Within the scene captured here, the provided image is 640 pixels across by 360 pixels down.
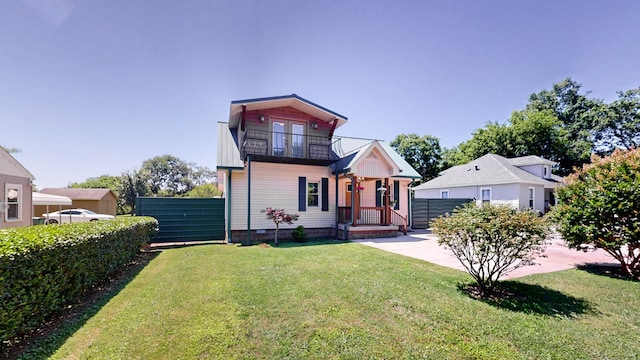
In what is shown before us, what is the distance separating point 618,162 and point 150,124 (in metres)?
24.3

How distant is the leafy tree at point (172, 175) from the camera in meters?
48.9

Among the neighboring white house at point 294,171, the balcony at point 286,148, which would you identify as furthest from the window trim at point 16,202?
the balcony at point 286,148

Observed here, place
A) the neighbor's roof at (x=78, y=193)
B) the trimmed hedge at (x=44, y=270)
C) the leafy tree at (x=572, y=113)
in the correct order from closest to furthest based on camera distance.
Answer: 1. the trimmed hedge at (x=44, y=270)
2. the neighbor's roof at (x=78, y=193)
3. the leafy tree at (x=572, y=113)

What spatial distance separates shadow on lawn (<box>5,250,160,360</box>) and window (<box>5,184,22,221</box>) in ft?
40.6

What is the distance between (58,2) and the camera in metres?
7.23

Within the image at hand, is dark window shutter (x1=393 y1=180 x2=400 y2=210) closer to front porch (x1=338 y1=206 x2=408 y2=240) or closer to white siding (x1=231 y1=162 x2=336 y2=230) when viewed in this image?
front porch (x1=338 y1=206 x2=408 y2=240)

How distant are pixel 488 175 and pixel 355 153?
1523 centimetres

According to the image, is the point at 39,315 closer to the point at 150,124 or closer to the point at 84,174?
the point at 150,124

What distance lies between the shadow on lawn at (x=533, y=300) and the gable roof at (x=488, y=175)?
1748 centimetres

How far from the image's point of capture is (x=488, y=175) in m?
21.2

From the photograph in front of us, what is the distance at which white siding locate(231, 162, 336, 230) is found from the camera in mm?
11203

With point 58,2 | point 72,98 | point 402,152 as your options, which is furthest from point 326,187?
point 402,152

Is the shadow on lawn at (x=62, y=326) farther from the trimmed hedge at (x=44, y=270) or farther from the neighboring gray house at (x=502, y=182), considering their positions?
the neighboring gray house at (x=502, y=182)

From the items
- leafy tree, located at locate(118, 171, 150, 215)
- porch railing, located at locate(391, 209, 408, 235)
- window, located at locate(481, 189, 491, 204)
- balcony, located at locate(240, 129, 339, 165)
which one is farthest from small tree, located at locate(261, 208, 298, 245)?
leafy tree, located at locate(118, 171, 150, 215)
